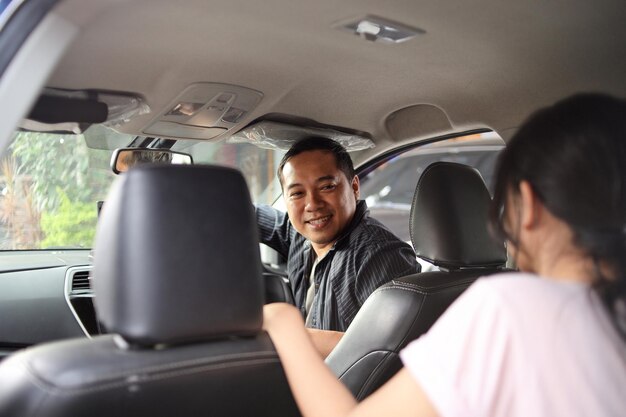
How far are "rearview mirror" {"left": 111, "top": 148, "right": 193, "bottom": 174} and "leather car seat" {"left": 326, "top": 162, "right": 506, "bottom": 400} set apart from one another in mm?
1092

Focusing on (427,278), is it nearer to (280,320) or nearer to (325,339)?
(325,339)

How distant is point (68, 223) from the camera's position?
3510mm

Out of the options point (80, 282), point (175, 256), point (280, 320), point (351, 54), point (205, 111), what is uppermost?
point (351, 54)

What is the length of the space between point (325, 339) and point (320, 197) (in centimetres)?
75

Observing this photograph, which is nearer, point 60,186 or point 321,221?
point 321,221

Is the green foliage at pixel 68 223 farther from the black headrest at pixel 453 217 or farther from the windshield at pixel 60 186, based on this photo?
the black headrest at pixel 453 217

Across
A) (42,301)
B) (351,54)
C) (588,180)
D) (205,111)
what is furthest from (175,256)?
(42,301)

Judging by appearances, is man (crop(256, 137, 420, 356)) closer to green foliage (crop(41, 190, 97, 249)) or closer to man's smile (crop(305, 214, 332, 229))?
man's smile (crop(305, 214, 332, 229))

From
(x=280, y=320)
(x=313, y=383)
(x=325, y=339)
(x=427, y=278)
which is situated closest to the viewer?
(x=313, y=383)

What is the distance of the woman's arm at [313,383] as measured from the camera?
4.62 ft

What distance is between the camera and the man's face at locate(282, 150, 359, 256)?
127 inches

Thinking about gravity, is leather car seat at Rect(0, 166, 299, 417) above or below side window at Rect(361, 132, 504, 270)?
above

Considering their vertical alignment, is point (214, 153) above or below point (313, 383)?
above

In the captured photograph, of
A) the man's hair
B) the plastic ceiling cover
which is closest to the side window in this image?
the plastic ceiling cover
